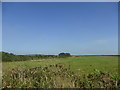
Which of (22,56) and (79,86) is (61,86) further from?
(22,56)

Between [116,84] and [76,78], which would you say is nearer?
[116,84]

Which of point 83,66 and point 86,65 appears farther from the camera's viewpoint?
point 86,65

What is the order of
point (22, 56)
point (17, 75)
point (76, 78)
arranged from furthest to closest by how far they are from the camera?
point (22, 56), point (17, 75), point (76, 78)

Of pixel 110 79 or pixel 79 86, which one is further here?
pixel 110 79

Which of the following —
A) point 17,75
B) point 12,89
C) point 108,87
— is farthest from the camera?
point 17,75

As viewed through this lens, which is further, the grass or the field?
the grass

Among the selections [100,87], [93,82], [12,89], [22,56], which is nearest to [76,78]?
[93,82]

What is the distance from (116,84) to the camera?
3.34 metres

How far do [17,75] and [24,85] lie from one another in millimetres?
1072

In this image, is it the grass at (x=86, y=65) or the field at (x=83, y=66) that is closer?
the field at (x=83, y=66)

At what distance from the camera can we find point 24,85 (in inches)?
139

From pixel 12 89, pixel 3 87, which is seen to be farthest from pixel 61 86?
pixel 3 87

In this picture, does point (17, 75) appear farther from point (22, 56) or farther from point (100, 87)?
point (22, 56)

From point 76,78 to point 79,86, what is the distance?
51cm
